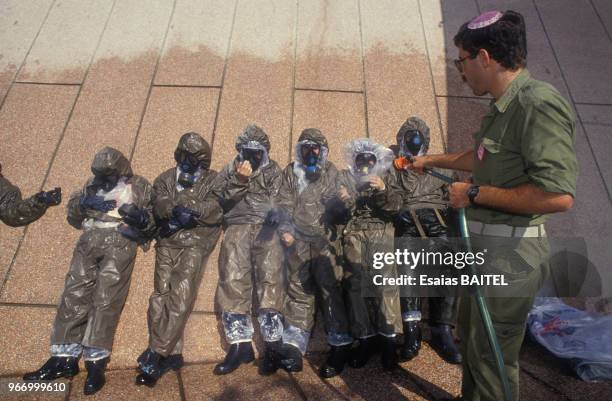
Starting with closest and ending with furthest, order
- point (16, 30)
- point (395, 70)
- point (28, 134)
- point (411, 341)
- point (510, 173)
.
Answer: point (510, 173)
point (411, 341)
point (28, 134)
point (395, 70)
point (16, 30)

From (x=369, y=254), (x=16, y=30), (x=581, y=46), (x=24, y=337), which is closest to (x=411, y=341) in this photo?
(x=369, y=254)

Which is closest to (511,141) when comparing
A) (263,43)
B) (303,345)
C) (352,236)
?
(352,236)

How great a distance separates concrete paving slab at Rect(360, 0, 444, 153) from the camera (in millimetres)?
5262

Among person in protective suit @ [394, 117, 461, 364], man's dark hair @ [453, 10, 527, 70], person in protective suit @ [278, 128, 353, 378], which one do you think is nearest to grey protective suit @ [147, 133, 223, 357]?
person in protective suit @ [278, 128, 353, 378]

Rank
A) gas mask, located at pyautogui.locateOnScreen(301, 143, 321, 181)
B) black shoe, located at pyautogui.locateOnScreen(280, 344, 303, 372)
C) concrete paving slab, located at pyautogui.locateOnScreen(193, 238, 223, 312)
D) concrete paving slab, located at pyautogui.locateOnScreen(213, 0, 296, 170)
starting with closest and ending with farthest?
black shoe, located at pyautogui.locateOnScreen(280, 344, 303, 372)
concrete paving slab, located at pyautogui.locateOnScreen(193, 238, 223, 312)
gas mask, located at pyautogui.locateOnScreen(301, 143, 321, 181)
concrete paving slab, located at pyautogui.locateOnScreen(213, 0, 296, 170)

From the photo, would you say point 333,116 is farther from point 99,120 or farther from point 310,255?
point 99,120

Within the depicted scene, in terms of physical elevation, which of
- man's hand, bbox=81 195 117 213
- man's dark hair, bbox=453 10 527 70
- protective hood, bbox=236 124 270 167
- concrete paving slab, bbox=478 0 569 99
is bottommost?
man's hand, bbox=81 195 117 213

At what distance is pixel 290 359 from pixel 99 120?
3.32 m

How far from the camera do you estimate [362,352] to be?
11.9 feet

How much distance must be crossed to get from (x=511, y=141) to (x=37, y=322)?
3.75 m

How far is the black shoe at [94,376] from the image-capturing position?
11.0 feet

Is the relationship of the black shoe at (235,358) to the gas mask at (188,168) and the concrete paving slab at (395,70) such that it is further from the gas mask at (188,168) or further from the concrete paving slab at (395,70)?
the concrete paving slab at (395,70)

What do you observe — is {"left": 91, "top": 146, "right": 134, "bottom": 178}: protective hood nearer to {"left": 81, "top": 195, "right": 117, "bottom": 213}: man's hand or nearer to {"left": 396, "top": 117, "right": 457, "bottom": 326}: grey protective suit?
{"left": 81, "top": 195, "right": 117, "bottom": 213}: man's hand

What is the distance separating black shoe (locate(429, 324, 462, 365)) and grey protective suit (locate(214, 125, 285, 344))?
4.05ft
